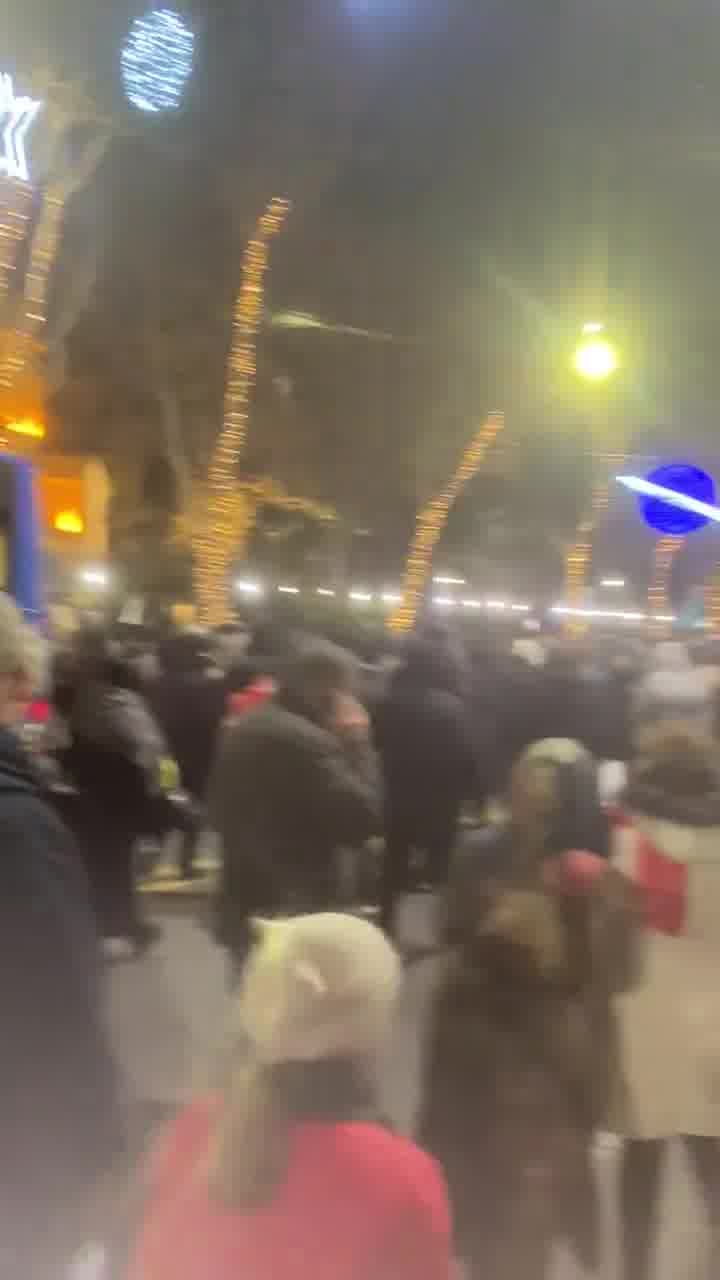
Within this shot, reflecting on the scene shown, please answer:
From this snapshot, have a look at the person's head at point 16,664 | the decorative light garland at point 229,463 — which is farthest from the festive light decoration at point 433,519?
the person's head at point 16,664

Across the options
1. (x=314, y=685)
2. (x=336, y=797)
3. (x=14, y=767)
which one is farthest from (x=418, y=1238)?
(x=314, y=685)

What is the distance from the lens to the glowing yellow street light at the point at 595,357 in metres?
7.97

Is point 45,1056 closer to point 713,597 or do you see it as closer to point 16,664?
point 16,664

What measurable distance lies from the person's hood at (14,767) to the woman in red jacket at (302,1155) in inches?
22.1

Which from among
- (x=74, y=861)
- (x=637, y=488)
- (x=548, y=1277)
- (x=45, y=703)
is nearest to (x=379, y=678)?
(x=637, y=488)

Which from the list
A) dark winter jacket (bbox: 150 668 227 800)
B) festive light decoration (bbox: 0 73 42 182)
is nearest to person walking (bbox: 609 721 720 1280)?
dark winter jacket (bbox: 150 668 227 800)

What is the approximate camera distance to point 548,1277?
3.62m

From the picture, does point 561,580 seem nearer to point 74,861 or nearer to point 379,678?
point 379,678

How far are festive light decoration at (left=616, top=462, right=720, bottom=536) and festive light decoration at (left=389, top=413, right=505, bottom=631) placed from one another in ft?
35.8

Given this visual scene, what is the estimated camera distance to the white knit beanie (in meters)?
2.30

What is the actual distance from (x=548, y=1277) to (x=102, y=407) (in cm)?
2997

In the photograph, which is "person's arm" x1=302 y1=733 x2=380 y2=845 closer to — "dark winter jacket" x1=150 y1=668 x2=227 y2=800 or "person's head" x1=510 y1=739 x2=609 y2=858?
"person's head" x1=510 y1=739 x2=609 y2=858

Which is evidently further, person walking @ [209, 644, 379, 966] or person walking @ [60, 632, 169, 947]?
person walking @ [60, 632, 169, 947]

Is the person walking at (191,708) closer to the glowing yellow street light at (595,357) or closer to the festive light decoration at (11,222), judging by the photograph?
the glowing yellow street light at (595,357)
